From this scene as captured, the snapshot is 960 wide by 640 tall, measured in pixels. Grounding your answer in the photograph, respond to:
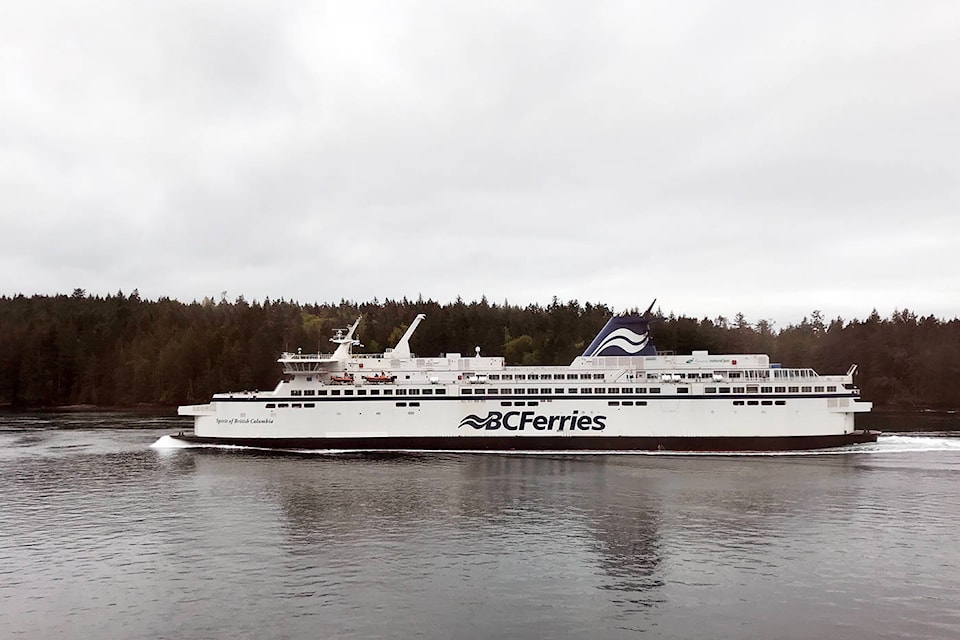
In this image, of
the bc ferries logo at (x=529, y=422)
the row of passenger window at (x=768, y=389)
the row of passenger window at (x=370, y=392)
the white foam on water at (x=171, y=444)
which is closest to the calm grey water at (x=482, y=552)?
the row of passenger window at (x=768, y=389)

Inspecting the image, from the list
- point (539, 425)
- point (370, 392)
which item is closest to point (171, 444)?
point (370, 392)

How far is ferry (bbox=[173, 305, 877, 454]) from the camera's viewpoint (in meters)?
47.0

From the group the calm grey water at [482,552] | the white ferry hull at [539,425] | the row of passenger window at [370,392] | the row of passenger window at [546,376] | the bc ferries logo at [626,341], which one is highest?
the bc ferries logo at [626,341]

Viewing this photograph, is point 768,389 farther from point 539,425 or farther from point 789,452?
point 539,425

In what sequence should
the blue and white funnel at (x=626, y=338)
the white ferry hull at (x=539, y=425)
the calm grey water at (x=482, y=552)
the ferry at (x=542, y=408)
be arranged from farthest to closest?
the blue and white funnel at (x=626, y=338)
the ferry at (x=542, y=408)
the white ferry hull at (x=539, y=425)
the calm grey water at (x=482, y=552)

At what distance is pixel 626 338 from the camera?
5184 cm

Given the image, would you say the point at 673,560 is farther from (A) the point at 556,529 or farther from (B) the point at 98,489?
(B) the point at 98,489

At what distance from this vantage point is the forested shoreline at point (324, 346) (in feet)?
356

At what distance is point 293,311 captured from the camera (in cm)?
14762

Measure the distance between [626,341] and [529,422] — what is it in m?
9.95

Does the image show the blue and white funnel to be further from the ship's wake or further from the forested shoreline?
the forested shoreline

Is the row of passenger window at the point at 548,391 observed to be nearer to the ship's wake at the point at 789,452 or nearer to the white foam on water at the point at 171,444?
the ship's wake at the point at 789,452

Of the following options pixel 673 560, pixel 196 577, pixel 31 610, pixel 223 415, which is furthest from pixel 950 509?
pixel 223 415

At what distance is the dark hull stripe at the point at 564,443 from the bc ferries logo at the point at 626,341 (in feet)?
24.1
